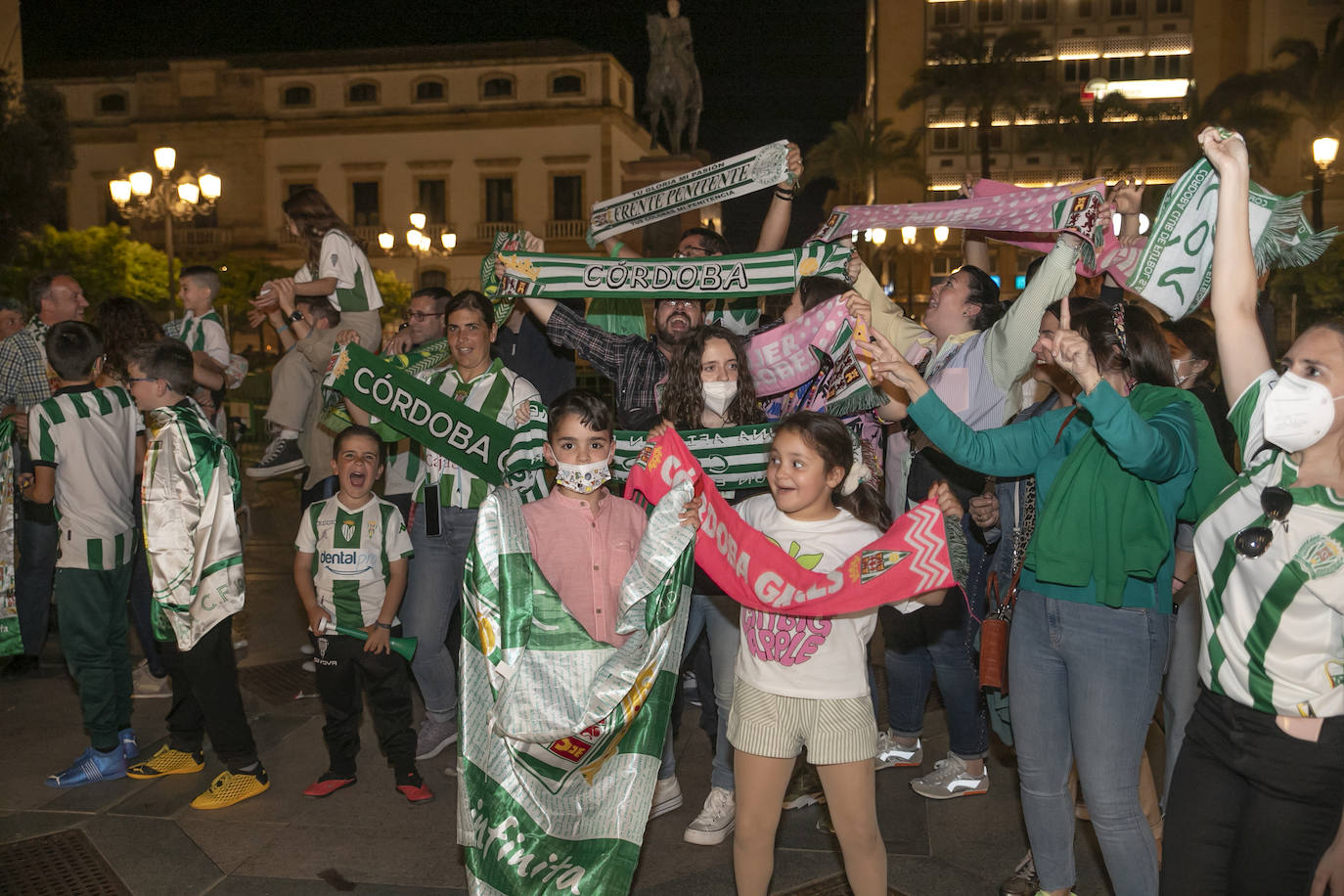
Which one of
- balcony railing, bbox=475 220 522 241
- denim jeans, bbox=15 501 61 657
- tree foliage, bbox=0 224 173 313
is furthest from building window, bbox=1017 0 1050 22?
denim jeans, bbox=15 501 61 657

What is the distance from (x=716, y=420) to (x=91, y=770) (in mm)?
3247

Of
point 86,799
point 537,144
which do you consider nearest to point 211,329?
point 86,799

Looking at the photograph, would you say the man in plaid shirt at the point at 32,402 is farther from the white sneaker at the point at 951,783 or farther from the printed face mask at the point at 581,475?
the white sneaker at the point at 951,783

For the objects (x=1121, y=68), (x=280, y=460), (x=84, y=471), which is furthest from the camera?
(x=1121, y=68)

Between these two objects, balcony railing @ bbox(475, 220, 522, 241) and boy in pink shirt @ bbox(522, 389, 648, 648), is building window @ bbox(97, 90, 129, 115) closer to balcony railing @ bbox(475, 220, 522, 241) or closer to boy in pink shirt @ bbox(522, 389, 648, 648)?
balcony railing @ bbox(475, 220, 522, 241)

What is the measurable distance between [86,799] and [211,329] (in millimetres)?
2985

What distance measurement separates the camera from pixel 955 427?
3717mm

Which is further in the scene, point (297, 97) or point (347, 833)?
point (297, 97)

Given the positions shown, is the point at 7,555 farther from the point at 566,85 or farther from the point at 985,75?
the point at 566,85

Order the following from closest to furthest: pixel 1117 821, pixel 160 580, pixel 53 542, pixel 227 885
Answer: pixel 1117 821
pixel 227 885
pixel 160 580
pixel 53 542

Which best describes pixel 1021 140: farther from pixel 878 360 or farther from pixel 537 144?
pixel 878 360

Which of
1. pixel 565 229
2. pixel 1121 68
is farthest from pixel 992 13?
pixel 565 229

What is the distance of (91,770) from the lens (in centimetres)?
517

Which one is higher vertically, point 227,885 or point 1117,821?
point 1117,821
